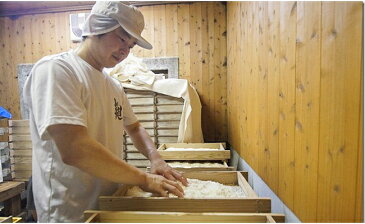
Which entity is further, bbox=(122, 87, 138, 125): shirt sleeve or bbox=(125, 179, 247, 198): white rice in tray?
bbox=(122, 87, 138, 125): shirt sleeve

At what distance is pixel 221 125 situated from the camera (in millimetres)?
4523

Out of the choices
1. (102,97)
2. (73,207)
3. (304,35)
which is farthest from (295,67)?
(73,207)

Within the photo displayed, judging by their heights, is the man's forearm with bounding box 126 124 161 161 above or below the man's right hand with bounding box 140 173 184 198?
above

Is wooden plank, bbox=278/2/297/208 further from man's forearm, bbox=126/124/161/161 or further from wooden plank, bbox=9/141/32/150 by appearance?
wooden plank, bbox=9/141/32/150

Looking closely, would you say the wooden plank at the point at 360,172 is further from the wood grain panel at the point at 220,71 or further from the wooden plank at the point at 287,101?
the wood grain panel at the point at 220,71

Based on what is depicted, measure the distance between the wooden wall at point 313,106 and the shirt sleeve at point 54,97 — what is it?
1.08 meters

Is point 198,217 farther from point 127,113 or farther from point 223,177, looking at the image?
point 127,113

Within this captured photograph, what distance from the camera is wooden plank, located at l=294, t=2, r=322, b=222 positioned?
1072mm

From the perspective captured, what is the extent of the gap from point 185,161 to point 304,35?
1871 millimetres

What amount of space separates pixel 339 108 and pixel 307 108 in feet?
0.78

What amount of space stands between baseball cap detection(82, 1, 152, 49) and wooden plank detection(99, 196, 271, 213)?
0.91 meters

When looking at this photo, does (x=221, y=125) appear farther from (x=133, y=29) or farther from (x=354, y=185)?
(x=354, y=185)

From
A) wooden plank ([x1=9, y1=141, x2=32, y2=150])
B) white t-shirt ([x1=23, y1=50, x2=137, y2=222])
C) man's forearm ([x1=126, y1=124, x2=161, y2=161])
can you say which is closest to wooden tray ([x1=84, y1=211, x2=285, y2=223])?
white t-shirt ([x1=23, y1=50, x2=137, y2=222])

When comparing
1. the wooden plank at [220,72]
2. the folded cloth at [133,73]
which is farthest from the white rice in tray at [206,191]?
the wooden plank at [220,72]
